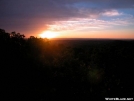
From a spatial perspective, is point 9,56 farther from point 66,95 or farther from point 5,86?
point 66,95

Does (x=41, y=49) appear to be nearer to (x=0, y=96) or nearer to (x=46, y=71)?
(x=46, y=71)

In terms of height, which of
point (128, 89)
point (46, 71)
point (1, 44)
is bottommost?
point (128, 89)

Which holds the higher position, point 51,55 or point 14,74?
point 51,55

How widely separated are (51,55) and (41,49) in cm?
123

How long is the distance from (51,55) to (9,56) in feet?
14.7

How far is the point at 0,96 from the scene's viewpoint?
10.1 metres

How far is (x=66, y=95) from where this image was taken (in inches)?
440

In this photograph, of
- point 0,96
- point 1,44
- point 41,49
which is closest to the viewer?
point 0,96

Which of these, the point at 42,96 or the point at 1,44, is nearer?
the point at 42,96

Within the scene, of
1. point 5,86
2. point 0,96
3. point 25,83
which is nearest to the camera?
point 0,96

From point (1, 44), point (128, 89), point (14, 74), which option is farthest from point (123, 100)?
point (1, 44)

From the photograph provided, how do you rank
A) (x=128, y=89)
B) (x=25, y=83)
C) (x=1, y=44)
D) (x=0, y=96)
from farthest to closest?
(x=128, y=89), (x=1, y=44), (x=25, y=83), (x=0, y=96)

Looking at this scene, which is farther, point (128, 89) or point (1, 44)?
point (128, 89)

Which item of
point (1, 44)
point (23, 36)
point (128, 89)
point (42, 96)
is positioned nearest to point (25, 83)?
point (42, 96)
